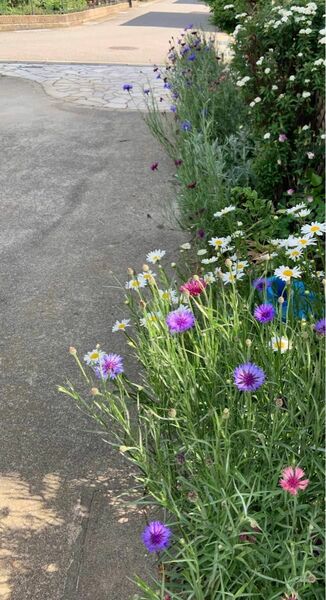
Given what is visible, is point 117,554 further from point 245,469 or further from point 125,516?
point 245,469

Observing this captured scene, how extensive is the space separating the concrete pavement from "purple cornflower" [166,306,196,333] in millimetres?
753

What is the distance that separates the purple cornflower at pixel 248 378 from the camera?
5.12 feet

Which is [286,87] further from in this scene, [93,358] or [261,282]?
[93,358]

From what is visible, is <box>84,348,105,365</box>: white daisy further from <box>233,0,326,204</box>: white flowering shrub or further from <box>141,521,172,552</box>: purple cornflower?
<box>233,0,326,204</box>: white flowering shrub

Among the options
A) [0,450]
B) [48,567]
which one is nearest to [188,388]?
[48,567]

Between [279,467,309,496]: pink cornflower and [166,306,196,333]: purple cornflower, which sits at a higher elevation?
[166,306,196,333]: purple cornflower

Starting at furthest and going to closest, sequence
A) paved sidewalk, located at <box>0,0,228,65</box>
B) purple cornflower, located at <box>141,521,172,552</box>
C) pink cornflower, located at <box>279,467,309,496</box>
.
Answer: paved sidewalk, located at <box>0,0,228,65</box>
purple cornflower, located at <box>141,521,172,552</box>
pink cornflower, located at <box>279,467,309,496</box>

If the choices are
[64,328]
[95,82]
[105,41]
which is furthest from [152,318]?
[105,41]

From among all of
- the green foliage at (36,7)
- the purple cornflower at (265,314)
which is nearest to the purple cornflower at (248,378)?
the purple cornflower at (265,314)

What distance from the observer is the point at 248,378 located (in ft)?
5.18

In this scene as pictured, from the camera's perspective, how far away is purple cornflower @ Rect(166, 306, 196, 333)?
1.81 meters

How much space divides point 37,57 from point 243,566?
43.7 feet

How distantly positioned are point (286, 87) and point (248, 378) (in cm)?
256

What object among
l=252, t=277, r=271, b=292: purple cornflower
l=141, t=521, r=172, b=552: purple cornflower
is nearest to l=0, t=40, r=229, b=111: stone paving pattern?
l=252, t=277, r=271, b=292: purple cornflower
